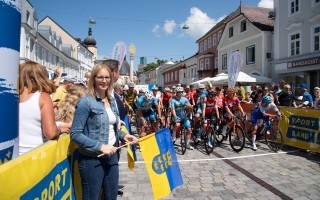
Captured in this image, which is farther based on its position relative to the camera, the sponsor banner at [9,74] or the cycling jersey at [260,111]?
the cycling jersey at [260,111]

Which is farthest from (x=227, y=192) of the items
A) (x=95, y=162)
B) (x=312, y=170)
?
(x=95, y=162)

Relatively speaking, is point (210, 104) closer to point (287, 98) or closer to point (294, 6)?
point (287, 98)

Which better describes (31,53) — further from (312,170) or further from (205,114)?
(312,170)

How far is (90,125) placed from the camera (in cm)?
277

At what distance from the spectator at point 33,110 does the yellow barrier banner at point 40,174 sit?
0.15 metres

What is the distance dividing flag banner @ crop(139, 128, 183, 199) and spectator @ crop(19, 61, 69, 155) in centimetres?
118

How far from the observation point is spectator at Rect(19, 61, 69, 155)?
244 centimetres

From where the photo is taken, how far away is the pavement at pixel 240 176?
487cm

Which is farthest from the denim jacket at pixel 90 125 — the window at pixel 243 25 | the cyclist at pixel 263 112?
the window at pixel 243 25

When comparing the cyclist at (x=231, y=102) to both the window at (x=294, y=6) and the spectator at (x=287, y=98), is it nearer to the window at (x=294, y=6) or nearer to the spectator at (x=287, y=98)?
the spectator at (x=287, y=98)

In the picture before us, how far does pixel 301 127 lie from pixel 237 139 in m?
1.87

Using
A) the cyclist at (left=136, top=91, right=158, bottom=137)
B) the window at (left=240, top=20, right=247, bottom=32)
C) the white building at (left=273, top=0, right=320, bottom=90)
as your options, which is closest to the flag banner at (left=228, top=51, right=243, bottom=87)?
the cyclist at (left=136, top=91, right=158, bottom=137)

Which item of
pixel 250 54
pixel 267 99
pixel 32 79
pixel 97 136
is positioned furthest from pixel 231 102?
pixel 250 54

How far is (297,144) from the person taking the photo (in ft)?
27.5
